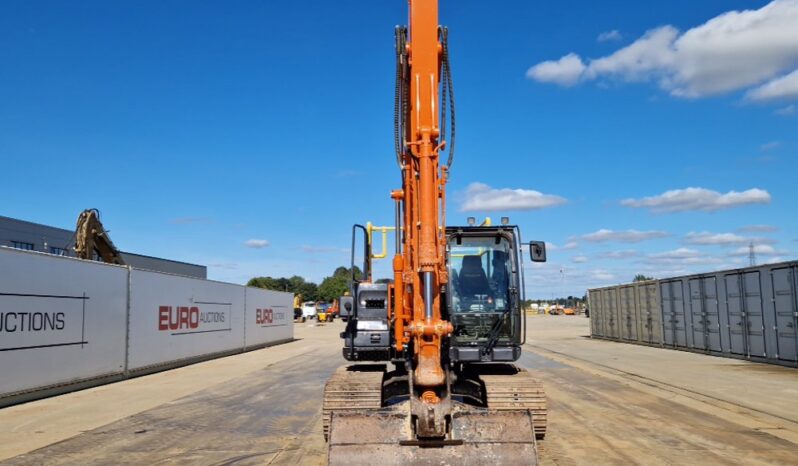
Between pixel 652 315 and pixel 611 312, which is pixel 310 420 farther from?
pixel 611 312

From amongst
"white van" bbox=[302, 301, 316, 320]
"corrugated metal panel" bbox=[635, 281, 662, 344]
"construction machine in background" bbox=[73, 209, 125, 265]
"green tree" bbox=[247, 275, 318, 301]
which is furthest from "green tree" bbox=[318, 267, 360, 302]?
"construction machine in background" bbox=[73, 209, 125, 265]

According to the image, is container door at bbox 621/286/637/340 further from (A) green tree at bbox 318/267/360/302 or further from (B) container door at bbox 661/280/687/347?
(A) green tree at bbox 318/267/360/302

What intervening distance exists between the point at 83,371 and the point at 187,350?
6.55 metres

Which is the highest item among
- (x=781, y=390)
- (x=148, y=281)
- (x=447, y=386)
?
(x=148, y=281)

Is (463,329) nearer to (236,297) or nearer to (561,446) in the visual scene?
(561,446)

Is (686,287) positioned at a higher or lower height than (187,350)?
higher

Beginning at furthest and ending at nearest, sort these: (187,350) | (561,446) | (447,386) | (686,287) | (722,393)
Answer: (686,287) < (187,350) < (722,393) < (561,446) < (447,386)

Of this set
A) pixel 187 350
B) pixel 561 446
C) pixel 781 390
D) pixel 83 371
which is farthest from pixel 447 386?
pixel 187 350

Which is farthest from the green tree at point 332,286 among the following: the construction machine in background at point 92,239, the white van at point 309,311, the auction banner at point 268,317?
the construction machine in background at point 92,239

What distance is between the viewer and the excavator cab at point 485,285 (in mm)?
8977

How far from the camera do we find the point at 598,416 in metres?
10.4

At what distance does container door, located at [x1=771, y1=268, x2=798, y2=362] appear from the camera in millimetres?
17750

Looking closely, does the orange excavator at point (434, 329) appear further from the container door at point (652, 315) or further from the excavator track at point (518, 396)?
the container door at point (652, 315)

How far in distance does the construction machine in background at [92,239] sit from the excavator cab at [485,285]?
13.6m
